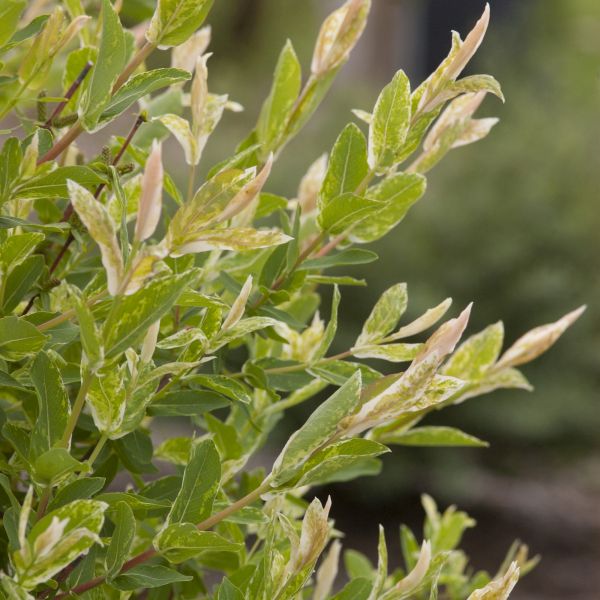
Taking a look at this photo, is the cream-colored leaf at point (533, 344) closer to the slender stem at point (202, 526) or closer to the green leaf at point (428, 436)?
the green leaf at point (428, 436)

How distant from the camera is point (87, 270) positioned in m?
1.13

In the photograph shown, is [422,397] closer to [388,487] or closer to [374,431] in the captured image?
[374,431]

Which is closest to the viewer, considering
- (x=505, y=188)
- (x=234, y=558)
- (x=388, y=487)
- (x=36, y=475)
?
(x=36, y=475)

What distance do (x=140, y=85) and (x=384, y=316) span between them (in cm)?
35

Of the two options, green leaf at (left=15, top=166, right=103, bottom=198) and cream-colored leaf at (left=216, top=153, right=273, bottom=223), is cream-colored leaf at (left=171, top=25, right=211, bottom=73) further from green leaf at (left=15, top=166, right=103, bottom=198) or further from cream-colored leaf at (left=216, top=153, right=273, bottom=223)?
cream-colored leaf at (left=216, top=153, right=273, bottom=223)

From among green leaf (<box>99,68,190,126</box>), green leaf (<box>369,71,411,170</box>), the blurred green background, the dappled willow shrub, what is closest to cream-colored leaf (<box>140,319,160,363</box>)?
the dappled willow shrub

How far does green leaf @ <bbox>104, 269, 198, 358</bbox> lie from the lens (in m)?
0.78

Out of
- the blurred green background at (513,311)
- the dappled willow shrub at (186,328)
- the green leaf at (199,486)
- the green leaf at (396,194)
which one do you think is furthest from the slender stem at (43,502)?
the blurred green background at (513,311)

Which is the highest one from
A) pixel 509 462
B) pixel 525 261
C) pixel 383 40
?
pixel 383 40

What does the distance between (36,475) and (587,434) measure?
6976mm

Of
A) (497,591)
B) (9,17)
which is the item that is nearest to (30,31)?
(9,17)

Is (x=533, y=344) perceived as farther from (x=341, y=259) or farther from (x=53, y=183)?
(x=53, y=183)

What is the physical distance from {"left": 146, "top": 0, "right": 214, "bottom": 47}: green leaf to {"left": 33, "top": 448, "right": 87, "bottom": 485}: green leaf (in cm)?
39

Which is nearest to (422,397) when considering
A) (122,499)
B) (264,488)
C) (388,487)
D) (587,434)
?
(264,488)
